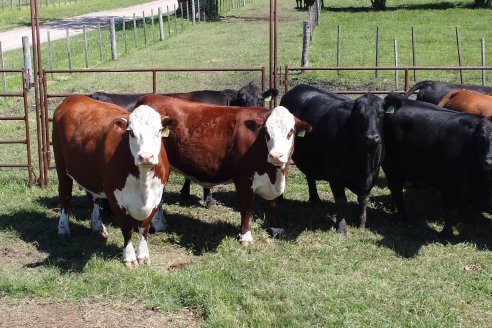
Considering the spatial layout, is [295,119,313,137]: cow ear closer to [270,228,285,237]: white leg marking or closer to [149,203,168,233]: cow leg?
[270,228,285,237]: white leg marking

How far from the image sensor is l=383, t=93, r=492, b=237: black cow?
282 inches

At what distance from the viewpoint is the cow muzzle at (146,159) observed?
5941 mm

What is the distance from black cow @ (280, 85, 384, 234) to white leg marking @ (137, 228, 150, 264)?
2.24 meters

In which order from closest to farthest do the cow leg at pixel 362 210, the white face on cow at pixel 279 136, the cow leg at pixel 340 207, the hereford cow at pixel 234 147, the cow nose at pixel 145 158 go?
the cow nose at pixel 145 158 < the white face on cow at pixel 279 136 < the hereford cow at pixel 234 147 < the cow leg at pixel 340 207 < the cow leg at pixel 362 210

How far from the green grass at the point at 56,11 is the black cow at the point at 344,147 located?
95.7 feet

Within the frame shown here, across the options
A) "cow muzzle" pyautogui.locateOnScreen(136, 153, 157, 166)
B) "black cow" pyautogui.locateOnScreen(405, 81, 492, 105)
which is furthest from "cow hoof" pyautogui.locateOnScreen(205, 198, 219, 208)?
"black cow" pyautogui.locateOnScreen(405, 81, 492, 105)

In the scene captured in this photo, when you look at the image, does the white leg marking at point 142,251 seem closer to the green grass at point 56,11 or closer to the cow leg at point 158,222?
the cow leg at point 158,222

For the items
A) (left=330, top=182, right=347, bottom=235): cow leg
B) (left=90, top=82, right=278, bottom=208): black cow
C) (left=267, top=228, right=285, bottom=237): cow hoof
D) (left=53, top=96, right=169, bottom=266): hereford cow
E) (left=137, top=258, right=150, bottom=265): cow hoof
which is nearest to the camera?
(left=53, top=96, right=169, bottom=266): hereford cow

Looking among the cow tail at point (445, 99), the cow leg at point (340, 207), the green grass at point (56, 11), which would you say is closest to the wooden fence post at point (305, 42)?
the cow tail at point (445, 99)

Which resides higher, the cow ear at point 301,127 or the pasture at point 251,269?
the cow ear at point 301,127

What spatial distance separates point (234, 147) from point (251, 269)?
153 cm

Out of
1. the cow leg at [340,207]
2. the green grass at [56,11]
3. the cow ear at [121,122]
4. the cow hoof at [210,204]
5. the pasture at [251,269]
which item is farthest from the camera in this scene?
the green grass at [56,11]

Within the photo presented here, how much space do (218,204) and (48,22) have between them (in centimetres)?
3201

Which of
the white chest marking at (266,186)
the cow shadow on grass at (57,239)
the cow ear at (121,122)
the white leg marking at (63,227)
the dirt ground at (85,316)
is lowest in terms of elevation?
the cow shadow on grass at (57,239)
